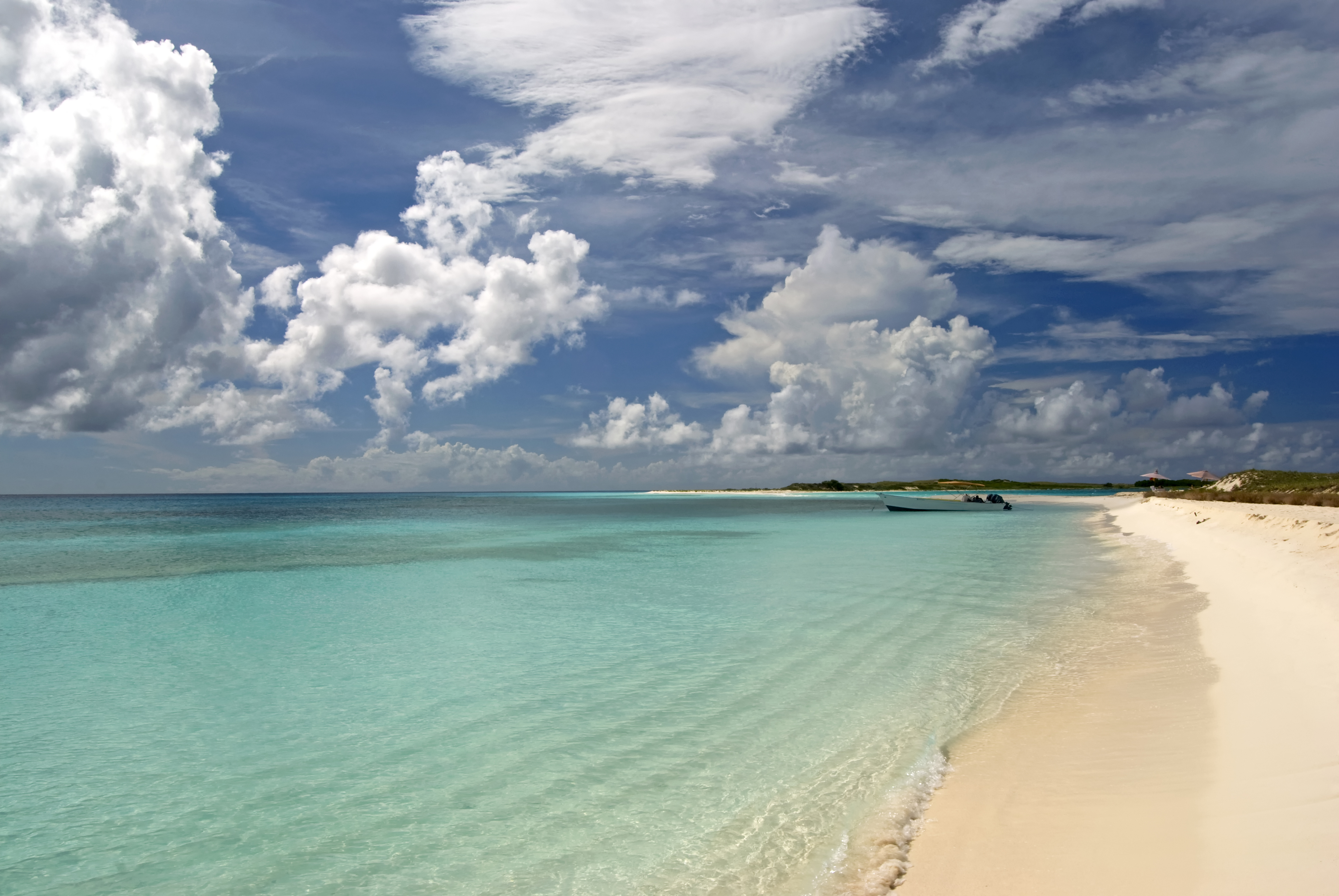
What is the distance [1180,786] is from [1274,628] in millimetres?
8578

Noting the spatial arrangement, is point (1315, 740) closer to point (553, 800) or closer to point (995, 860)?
point (995, 860)

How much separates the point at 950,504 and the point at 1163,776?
9605cm

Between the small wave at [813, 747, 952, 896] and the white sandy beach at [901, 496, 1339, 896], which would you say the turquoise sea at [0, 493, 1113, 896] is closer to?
the small wave at [813, 747, 952, 896]

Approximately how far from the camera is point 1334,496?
40688mm

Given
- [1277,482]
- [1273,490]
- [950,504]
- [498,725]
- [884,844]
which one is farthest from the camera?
[950,504]

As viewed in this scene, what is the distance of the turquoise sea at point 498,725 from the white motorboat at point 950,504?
218 ft

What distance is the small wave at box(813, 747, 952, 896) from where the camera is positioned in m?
5.01

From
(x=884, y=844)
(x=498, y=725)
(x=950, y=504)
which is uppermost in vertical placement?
(x=884, y=844)

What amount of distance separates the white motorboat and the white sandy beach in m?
76.1

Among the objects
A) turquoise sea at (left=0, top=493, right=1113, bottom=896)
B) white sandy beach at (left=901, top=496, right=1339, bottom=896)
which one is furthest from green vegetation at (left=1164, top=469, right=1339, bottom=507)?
white sandy beach at (left=901, top=496, right=1339, bottom=896)

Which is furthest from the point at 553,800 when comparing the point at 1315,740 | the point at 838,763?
the point at 1315,740

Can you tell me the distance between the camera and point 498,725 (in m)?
8.83

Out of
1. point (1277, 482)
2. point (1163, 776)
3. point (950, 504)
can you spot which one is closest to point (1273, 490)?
point (1277, 482)

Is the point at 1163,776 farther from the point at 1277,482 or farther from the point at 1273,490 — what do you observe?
the point at 1277,482
